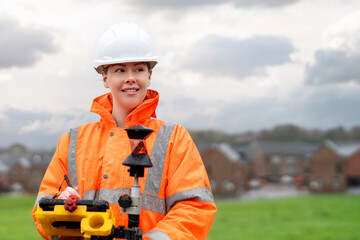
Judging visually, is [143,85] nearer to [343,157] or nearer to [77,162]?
[77,162]

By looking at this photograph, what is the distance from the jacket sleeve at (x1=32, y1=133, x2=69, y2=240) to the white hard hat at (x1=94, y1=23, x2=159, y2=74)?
0.73m

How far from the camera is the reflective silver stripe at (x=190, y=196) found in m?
3.17

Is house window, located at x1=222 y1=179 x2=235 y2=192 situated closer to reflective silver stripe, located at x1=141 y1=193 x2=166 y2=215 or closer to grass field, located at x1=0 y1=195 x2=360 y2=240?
grass field, located at x1=0 y1=195 x2=360 y2=240

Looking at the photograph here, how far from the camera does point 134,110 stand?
11.1 ft

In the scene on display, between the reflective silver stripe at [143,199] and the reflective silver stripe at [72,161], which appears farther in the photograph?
the reflective silver stripe at [72,161]

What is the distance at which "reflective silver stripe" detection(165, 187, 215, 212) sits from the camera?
3170 millimetres

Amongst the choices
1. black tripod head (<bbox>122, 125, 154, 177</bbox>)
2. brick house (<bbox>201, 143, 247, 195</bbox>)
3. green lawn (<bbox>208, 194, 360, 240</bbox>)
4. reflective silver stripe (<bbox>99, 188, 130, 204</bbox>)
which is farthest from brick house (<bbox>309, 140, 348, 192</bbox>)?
black tripod head (<bbox>122, 125, 154, 177</bbox>)

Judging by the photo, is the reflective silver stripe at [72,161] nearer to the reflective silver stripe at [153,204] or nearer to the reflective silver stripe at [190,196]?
the reflective silver stripe at [153,204]

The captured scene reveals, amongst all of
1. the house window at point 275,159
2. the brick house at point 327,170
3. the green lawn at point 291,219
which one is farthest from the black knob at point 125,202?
the house window at point 275,159

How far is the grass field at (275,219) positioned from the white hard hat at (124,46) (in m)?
22.2

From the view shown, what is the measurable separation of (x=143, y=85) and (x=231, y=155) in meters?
43.9

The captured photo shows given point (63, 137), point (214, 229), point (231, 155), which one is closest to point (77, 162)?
point (63, 137)

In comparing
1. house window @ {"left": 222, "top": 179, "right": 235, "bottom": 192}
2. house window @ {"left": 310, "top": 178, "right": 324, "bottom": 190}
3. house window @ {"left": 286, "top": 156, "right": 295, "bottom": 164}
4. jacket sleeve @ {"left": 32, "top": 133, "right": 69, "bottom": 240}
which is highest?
jacket sleeve @ {"left": 32, "top": 133, "right": 69, "bottom": 240}

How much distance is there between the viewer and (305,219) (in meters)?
38.3
